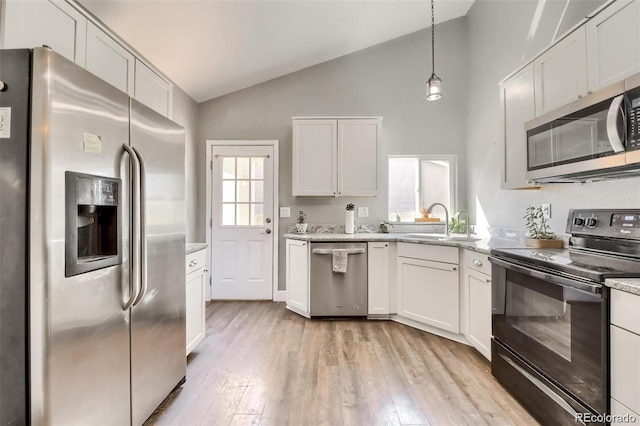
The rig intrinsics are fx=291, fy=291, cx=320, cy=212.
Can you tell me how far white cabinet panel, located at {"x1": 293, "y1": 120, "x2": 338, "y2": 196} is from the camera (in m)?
3.45

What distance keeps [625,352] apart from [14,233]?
2273 millimetres

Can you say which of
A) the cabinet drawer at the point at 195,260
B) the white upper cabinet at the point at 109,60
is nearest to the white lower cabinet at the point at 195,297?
the cabinet drawer at the point at 195,260

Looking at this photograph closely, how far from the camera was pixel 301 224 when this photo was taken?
367 centimetres

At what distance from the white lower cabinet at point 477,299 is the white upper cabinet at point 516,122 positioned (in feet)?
2.17

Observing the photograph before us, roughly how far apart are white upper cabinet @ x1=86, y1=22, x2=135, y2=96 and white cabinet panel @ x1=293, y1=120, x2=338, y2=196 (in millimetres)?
1719

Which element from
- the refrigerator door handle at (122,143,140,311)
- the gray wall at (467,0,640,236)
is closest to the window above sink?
the gray wall at (467,0,640,236)

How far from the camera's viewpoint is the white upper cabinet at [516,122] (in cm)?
208

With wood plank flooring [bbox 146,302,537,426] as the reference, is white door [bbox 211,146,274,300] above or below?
above

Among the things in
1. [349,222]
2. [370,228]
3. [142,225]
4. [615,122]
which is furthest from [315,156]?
[615,122]

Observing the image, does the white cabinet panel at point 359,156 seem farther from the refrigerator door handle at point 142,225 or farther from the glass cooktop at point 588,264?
the refrigerator door handle at point 142,225

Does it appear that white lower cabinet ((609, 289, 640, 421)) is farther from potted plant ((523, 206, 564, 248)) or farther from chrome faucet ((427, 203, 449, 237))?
chrome faucet ((427, 203, 449, 237))

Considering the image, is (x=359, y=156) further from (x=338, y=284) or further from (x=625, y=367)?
(x=625, y=367)

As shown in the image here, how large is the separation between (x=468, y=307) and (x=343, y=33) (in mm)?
3091

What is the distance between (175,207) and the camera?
175 centimetres
